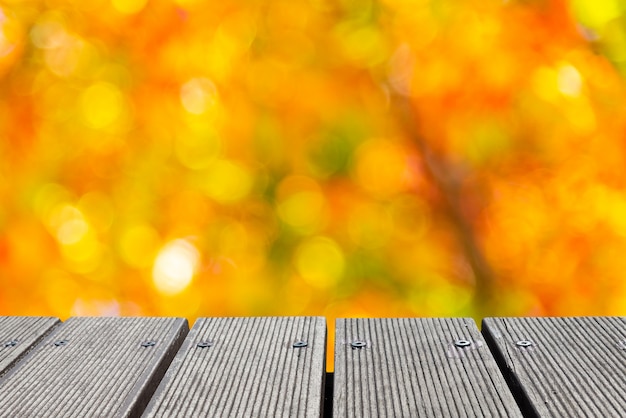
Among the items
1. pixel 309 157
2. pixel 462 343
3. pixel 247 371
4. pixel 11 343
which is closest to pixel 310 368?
pixel 247 371

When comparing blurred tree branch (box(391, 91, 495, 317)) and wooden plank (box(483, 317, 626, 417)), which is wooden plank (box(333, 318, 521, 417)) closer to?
wooden plank (box(483, 317, 626, 417))

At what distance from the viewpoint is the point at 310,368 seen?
2.77 ft

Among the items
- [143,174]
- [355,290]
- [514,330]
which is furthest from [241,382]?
[143,174]

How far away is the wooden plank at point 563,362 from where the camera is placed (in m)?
0.76

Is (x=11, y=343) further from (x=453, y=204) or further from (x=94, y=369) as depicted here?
(x=453, y=204)

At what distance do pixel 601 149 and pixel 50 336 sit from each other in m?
1.85

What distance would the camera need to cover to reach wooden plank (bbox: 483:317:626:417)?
0.76m

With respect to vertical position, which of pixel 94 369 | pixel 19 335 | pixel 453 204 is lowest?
pixel 94 369

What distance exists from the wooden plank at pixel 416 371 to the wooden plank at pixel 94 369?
20cm

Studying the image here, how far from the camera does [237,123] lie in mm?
2418

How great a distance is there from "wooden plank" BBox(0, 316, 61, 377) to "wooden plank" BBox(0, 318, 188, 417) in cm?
1

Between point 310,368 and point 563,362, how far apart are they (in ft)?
0.90

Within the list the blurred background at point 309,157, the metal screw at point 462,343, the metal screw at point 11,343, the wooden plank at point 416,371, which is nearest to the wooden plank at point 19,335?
the metal screw at point 11,343

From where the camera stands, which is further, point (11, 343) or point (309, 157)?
point (309, 157)
